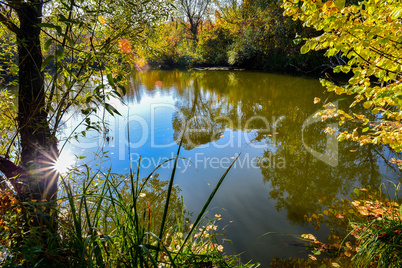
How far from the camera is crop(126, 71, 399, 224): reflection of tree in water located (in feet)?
10.4

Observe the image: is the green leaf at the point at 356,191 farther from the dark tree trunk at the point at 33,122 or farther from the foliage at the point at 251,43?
the foliage at the point at 251,43

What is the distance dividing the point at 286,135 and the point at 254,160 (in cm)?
135

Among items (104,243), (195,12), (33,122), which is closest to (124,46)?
(33,122)

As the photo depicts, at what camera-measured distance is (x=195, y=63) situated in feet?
69.0

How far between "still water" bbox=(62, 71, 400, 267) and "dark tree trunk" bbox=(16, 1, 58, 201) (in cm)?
44

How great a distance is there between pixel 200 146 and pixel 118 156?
1.52 meters

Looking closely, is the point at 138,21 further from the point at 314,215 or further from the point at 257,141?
the point at 257,141

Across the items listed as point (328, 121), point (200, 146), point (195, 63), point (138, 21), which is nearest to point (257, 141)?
point (200, 146)

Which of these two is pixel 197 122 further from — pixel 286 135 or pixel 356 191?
pixel 356 191

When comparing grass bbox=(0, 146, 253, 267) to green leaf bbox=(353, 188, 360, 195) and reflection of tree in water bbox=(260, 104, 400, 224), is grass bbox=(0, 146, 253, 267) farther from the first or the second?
green leaf bbox=(353, 188, 360, 195)

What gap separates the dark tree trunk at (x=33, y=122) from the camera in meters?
1.54

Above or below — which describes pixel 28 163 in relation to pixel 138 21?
below

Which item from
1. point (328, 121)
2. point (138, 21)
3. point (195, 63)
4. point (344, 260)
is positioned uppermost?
point (195, 63)

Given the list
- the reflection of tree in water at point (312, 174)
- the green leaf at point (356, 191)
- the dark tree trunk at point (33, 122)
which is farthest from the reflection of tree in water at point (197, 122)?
the dark tree trunk at point (33, 122)
